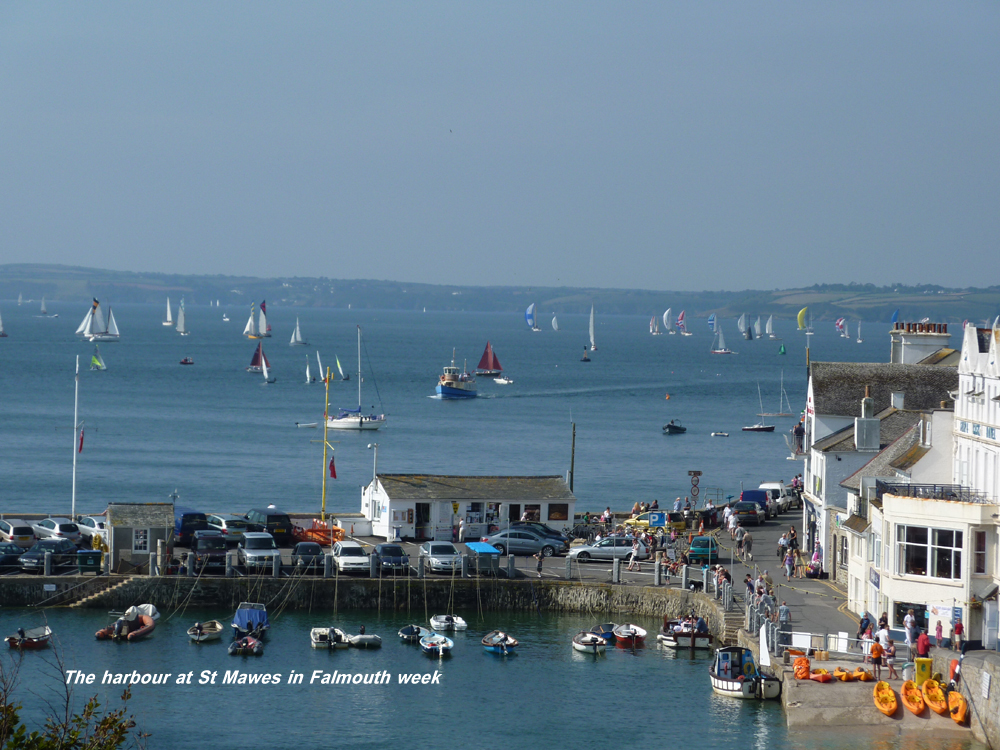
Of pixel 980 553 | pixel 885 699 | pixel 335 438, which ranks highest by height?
pixel 980 553

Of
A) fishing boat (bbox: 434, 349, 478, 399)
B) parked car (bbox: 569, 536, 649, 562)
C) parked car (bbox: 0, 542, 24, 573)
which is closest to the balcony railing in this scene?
parked car (bbox: 569, 536, 649, 562)

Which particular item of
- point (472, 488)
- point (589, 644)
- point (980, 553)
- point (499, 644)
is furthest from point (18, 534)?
point (980, 553)

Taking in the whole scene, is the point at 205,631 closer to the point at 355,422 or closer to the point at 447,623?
the point at 447,623

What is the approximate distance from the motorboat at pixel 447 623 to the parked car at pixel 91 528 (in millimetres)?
14257

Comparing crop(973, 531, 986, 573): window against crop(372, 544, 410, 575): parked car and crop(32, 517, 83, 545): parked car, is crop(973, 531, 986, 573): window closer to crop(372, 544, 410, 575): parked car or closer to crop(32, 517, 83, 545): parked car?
crop(372, 544, 410, 575): parked car

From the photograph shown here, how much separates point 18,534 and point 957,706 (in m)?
34.6

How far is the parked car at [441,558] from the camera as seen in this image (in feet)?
151

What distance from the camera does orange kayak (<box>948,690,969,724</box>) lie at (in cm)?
3073

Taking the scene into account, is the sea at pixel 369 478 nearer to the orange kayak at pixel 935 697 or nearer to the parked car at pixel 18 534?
the orange kayak at pixel 935 697

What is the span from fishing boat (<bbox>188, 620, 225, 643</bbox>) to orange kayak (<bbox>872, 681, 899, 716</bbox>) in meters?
20.2

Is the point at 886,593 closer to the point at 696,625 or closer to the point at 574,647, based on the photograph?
the point at 696,625

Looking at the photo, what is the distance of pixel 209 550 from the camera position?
155 ft

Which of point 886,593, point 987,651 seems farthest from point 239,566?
point 987,651

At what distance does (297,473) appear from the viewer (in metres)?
88.4
